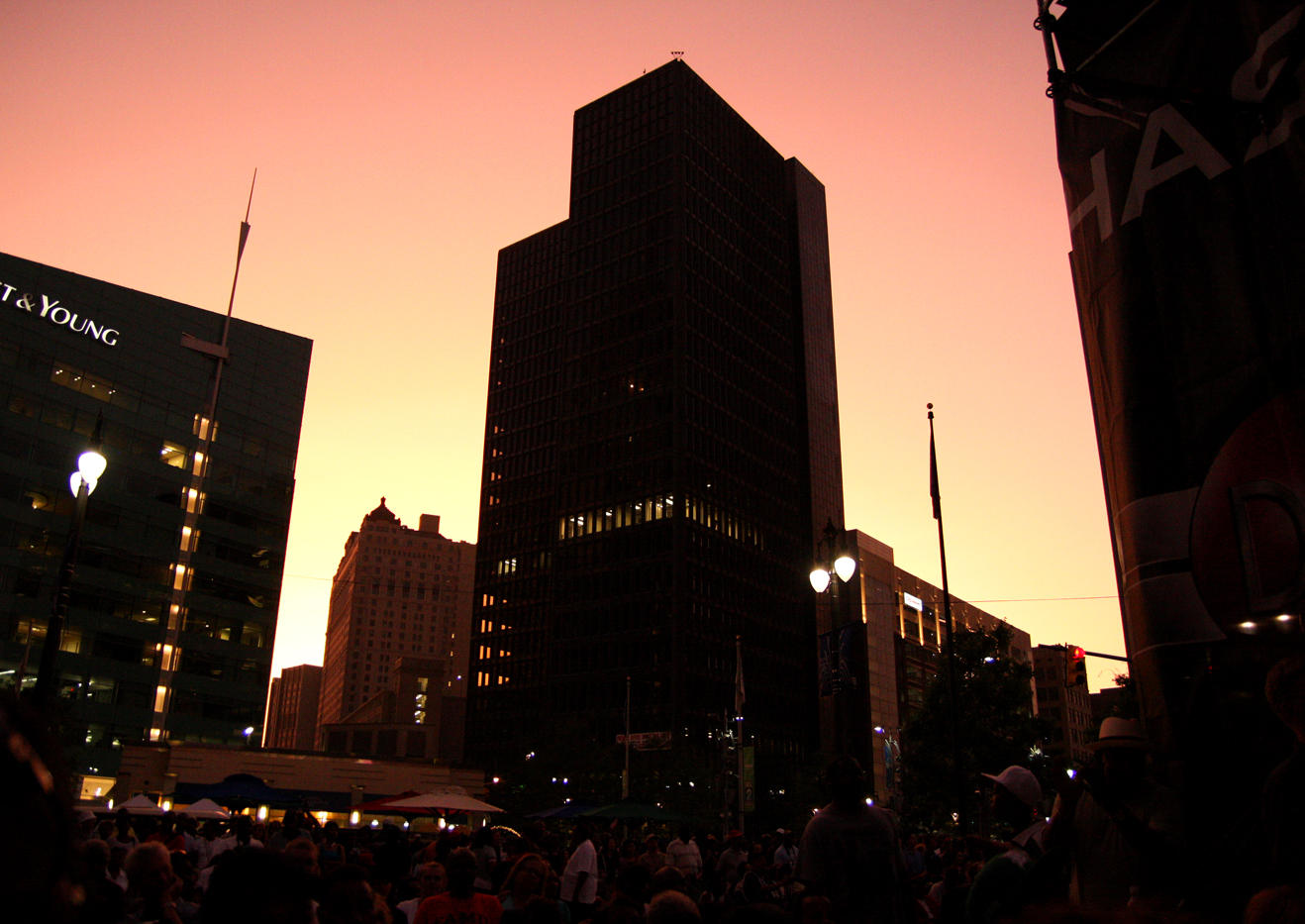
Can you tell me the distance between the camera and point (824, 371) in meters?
153

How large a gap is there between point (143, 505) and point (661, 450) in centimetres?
5970

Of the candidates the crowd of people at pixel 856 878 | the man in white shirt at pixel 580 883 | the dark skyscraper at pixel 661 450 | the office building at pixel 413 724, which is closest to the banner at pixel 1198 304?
the crowd of people at pixel 856 878

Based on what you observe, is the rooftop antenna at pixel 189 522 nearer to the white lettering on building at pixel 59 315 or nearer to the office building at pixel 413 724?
the white lettering on building at pixel 59 315

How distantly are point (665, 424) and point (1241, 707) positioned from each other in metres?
116

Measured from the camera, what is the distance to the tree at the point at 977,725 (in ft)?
167

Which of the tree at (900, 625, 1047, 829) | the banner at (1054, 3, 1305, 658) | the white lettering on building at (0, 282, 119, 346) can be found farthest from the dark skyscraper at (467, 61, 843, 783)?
the banner at (1054, 3, 1305, 658)

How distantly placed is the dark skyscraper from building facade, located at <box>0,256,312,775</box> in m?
39.3

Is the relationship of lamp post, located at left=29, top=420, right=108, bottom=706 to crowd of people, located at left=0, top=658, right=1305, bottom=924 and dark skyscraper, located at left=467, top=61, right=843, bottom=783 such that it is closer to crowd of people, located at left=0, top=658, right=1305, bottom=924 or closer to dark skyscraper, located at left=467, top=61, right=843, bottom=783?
crowd of people, located at left=0, top=658, right=1305, bottom=924

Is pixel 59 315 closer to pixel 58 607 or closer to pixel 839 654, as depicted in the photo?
pixel 58 607

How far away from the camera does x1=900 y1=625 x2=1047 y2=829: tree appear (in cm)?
5088

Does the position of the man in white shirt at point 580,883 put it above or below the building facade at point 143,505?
below

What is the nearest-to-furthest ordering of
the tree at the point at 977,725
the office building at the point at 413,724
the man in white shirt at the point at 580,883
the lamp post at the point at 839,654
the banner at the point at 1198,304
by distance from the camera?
the banner at the point at 1198,304 → the man in white shirt at the point at 580,883 → the lamp post at the point at 839,654 → the tree at the point at 977,725 → the office building at the point at 413,724

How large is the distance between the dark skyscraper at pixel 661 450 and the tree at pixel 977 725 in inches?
2188

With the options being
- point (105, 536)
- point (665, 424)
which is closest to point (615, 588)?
point (665, 424)
